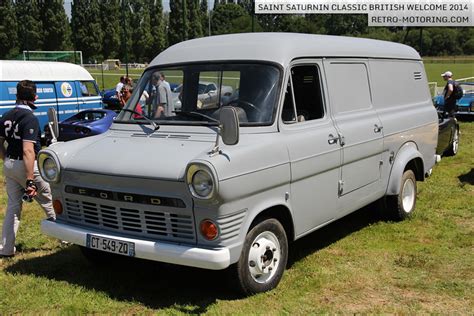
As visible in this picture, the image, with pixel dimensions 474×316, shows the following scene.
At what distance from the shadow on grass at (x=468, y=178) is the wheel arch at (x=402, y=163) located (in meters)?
2.69

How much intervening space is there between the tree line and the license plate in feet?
107

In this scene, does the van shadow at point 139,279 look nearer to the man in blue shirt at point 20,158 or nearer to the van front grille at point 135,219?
the man in blue shirt at point 20,158

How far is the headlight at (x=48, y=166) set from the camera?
15.2ft

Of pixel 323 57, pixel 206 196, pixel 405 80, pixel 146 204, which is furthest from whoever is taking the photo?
pixel 405 80

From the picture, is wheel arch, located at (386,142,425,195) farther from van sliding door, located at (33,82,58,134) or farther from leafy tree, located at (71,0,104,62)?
leafy tree, located at (71,0,104,62)

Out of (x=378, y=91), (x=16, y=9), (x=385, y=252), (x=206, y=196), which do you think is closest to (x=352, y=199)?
(x=385, y=252)

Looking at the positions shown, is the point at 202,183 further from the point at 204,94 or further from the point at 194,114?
the point at 204,94

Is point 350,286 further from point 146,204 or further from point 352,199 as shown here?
point 146,204

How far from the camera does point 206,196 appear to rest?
3.87 m

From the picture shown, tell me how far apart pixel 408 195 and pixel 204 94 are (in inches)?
131

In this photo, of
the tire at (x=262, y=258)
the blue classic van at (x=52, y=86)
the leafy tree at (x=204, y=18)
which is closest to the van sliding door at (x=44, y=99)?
the blue classic van at (x=52, y=86)

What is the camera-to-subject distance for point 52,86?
1570cm

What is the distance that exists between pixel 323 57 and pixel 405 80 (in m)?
2.12

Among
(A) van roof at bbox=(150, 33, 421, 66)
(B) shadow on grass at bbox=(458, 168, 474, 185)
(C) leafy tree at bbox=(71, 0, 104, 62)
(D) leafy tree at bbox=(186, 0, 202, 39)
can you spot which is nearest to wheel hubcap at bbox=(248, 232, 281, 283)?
(A) van roof at bbox=(150, 33, 421, 66)
